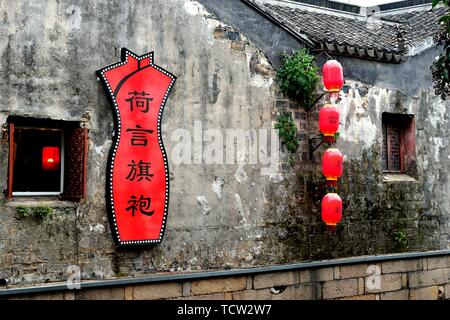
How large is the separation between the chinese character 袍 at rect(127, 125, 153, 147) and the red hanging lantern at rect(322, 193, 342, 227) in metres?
2.99

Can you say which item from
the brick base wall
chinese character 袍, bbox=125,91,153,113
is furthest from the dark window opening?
the brick base wall

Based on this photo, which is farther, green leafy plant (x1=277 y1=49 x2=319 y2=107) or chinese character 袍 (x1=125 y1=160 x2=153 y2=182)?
green leafy plant (x1=277 y1=49 x2=319 y2=107)

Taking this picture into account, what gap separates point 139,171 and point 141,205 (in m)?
0.45

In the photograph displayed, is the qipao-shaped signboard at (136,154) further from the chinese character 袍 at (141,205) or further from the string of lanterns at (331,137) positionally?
the string of lanterns at (331,137)

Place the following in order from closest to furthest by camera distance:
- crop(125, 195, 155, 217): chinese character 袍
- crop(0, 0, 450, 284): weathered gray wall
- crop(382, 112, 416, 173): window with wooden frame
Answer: crop(0, 0, 450, 284): weathered gray wall < crop(125, 195, 155, 217): chinese character 袍 < crop(382, 112, 416, 173): window with wooden frame

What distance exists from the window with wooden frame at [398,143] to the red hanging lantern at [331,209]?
6.62ft

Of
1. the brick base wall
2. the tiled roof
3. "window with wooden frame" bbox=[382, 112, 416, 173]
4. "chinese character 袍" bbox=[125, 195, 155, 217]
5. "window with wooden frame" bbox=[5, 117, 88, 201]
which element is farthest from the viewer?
"window with wooden frame" bbox=[382, 112, 416, 173]

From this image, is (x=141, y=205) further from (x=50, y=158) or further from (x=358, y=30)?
(x=358, y=30)

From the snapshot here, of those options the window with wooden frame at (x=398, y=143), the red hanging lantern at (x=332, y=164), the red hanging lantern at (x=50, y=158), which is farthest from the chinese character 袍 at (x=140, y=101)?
the window with wooden frame at (x=398, y=143)

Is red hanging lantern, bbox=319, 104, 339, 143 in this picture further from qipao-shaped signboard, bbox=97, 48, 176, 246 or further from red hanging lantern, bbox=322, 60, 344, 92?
qipao-shaped signboard, bbox=97, 48, 176, 246

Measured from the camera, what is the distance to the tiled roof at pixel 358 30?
8.62 meters

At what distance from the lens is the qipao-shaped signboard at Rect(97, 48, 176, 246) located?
22.2ft

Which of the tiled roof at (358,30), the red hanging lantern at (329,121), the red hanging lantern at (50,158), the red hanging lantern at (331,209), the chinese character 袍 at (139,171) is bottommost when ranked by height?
the red hanging lantern at (331,209)

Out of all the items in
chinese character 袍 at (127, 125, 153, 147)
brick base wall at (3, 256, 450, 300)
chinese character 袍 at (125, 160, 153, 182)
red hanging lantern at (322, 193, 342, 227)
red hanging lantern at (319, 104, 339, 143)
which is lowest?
brick base wall at (3, 256, 450, 300)
